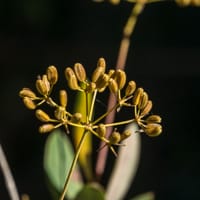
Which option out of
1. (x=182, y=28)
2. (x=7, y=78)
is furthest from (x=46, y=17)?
(x=182, y=28)

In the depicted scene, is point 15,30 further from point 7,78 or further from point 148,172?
point 148,172

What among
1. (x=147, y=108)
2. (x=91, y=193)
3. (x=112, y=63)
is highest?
(x=112, y=63)

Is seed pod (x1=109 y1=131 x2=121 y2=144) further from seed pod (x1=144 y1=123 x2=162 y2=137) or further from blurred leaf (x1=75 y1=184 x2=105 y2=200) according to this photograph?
blurred leaf (x1=75 y1=184 x2=105 y2=200)

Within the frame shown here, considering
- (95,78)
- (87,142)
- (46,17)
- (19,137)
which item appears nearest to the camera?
(95,78)

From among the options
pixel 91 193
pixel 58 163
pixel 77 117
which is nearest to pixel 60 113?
pixel 77 117

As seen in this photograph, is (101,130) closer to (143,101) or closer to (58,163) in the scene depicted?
(143,101)

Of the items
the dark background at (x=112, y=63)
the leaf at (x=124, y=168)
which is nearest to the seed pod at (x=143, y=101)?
the leaf at (x=124, y=168)

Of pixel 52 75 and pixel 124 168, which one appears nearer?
pixel 52 75
